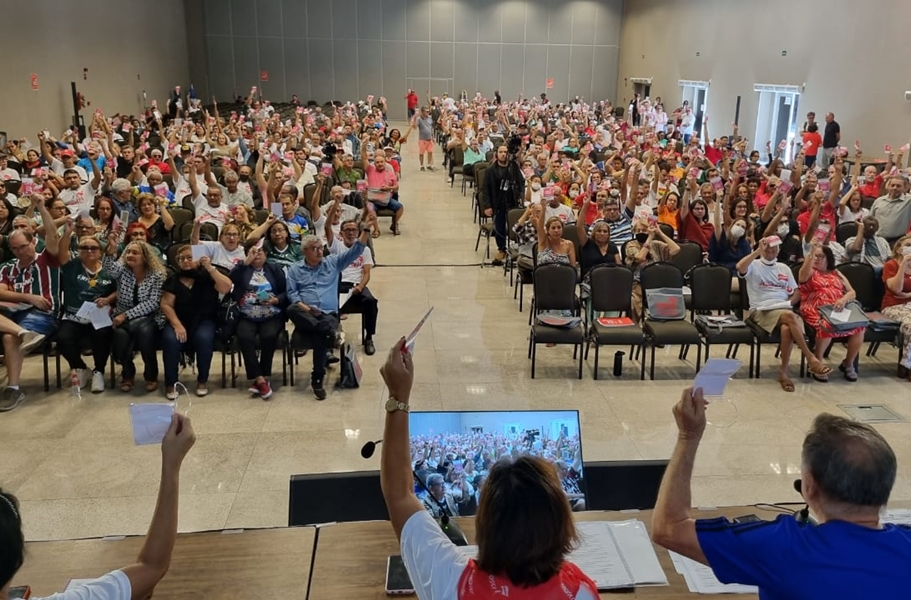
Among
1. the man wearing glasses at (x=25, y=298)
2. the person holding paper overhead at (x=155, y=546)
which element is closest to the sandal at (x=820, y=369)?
the person holding paper overhead at (x=155, y=546)

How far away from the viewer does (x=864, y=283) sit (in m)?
7.31

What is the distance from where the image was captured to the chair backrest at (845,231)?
887 cm

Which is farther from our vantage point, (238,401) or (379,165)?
(379,165)

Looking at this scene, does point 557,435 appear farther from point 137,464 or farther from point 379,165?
point 379,165

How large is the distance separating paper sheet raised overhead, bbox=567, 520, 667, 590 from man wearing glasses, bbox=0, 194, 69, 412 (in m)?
→ 5.12

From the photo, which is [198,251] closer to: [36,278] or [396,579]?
[36,278]

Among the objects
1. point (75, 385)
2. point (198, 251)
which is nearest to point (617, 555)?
point (198, 251)

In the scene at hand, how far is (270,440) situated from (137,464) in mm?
899

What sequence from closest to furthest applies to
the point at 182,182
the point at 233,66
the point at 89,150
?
1. the point at 182,182
2. the point at 89,150
3. the point at 233,66

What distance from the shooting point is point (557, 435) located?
3.19m

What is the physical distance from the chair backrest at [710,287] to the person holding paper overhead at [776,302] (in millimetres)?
242

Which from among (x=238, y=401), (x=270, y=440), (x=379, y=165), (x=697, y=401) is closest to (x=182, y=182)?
(x=379, y=165)

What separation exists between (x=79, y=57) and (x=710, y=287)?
18.1 metres

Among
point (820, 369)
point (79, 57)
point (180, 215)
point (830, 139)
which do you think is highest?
point (79, 57)
